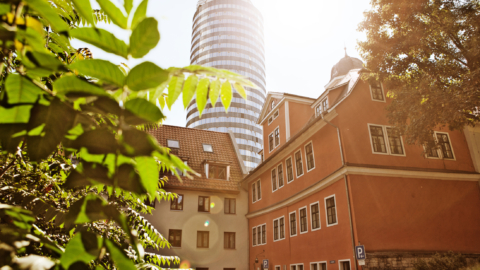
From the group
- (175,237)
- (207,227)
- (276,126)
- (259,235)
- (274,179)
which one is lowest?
(175,237)

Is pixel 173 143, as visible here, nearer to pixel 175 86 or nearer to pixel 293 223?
pixel 293 223

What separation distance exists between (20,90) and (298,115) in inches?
884

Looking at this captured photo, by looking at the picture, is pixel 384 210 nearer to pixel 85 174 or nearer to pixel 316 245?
pixel 316 245

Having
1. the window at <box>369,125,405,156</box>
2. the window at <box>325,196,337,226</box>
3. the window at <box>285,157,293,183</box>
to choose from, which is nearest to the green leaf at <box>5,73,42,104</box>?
the window at <box>325,196,337,226</box>

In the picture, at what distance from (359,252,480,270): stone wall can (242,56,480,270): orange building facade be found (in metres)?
0.04

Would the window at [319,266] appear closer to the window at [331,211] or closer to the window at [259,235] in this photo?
the window at [331,211]

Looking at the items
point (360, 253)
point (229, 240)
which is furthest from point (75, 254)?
point (229, 240)

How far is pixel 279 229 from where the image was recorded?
67.8ft

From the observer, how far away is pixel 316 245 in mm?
16234

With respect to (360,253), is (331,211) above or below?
above

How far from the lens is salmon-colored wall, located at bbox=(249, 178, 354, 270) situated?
1434cm

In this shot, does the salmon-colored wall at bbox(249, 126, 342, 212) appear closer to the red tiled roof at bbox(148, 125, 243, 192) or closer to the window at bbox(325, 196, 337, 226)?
the window at bbox(325, 196, 337, 226)

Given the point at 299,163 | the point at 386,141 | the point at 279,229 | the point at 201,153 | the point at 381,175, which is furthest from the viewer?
the point at 201,153

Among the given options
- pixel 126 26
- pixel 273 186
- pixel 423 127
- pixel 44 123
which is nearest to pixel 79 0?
pixel 126 26
